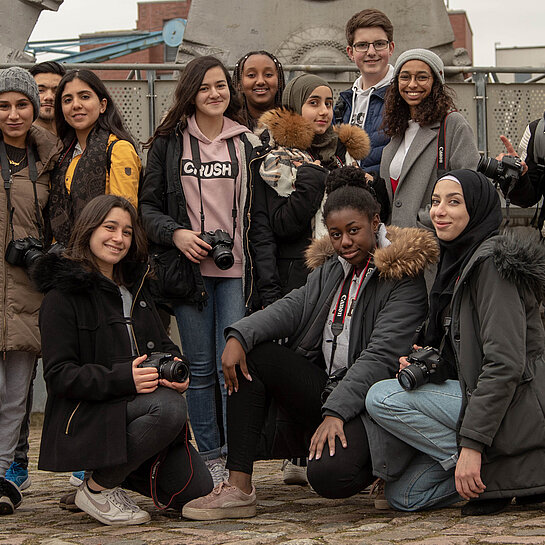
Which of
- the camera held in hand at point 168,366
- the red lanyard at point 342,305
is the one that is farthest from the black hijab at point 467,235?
the camera held in hand at point 168,366

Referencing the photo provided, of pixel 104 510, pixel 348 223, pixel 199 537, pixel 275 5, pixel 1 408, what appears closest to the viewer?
pixel 199 537

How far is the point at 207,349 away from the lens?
15.0 feet

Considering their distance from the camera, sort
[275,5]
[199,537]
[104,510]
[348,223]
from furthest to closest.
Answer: [275,5] → [348,223] → [104,510] → [199,537]

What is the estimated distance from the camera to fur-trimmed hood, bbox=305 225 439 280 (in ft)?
12.9

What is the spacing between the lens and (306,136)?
4738mm

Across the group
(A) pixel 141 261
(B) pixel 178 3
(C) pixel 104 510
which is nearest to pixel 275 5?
(A) pixel 141 261

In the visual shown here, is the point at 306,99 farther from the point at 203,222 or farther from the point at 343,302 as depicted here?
the point at 343,302

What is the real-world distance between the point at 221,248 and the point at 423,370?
1254 mm

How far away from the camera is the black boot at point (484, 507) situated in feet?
11.6

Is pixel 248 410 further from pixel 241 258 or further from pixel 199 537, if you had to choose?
pixel 241 258

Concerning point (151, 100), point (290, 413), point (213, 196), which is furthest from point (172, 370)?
point (151, 100)

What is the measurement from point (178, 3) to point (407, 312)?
3692 centimetres

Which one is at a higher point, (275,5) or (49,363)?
(275,5)

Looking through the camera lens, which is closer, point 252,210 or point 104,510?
point 104,510
